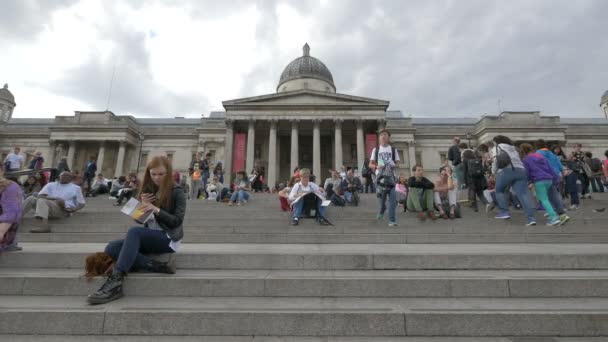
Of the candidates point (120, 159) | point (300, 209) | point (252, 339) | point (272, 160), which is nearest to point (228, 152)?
point (272, 160)

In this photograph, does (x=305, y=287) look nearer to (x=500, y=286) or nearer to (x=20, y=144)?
(x=500, y=286)

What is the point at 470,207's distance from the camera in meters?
7.95

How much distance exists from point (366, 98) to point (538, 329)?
88.5 ft

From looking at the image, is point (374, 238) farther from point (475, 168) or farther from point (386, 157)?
point (475, 168)

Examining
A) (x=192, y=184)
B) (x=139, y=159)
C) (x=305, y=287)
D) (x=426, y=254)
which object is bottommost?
(x=305, y=287)

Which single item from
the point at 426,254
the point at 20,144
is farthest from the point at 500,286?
the point at 20,144

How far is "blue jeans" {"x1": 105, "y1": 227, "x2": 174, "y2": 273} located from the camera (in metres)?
2.92

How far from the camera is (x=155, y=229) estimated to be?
326 cm

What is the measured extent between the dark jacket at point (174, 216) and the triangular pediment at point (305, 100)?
83.3 ft

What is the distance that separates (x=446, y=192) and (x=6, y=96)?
6433 centimetres

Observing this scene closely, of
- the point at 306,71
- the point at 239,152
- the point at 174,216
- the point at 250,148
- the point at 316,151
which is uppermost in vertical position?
the point at 306,71

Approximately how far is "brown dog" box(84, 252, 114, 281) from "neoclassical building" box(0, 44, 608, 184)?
22929 millimetres

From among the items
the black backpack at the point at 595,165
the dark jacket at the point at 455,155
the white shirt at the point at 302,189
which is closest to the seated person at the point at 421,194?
the white shirt at the point at 302,189

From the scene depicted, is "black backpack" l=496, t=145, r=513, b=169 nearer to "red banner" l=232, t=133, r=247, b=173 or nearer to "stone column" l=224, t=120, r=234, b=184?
"red banner" l=232, t=133, r=247, b=173
